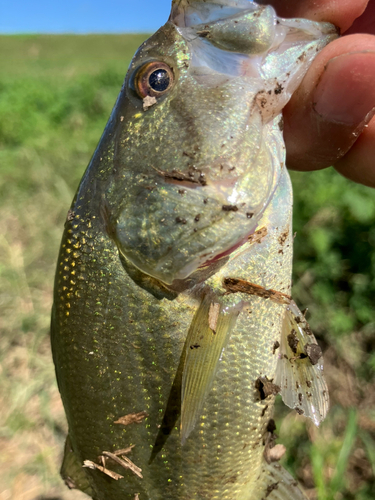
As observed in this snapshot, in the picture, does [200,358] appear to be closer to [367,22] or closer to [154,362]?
[154,362]

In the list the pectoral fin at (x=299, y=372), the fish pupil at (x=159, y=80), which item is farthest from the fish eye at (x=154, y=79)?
the pectoral fin at (x=299, y=372)

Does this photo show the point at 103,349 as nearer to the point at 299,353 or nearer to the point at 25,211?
the point at 299,353

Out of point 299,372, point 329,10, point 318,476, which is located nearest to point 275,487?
point 299,372

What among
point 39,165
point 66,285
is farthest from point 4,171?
point 66,285

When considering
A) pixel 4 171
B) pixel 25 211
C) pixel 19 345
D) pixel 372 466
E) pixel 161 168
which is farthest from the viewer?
pixel 4 171

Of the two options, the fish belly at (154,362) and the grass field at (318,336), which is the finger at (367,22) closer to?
the fish belly at (154,362)

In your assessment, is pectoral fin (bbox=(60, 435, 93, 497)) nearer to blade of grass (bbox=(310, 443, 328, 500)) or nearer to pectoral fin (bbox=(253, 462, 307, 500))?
pectoral fin (bbox=(253, 462, 307, 500))
